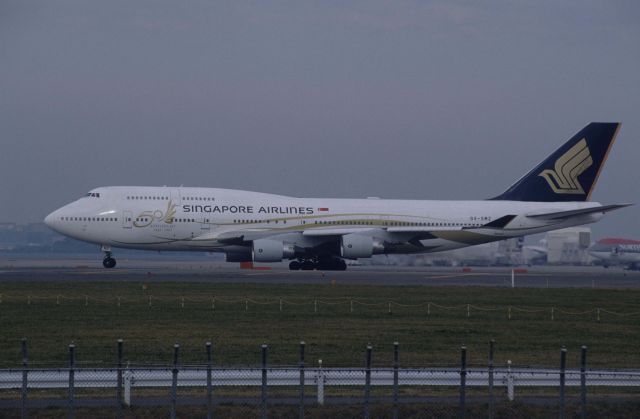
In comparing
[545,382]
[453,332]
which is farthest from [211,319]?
[545,382]

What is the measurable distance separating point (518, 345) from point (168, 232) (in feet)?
114

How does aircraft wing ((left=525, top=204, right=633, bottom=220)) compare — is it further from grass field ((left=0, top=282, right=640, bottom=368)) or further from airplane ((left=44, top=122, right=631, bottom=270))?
grass field ((left=0, top=282, right=640, bottom=368))

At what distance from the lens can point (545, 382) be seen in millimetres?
17656

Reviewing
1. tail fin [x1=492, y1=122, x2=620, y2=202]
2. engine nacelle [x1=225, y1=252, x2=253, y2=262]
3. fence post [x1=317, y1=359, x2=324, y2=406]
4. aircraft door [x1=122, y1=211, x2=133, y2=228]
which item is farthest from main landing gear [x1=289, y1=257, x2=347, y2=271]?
fence post [x1=317, y1=359, x2=324, y2=406]

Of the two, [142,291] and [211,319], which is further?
[142,291]

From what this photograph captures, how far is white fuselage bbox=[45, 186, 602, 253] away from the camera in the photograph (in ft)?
191

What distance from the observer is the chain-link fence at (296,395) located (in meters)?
16.6

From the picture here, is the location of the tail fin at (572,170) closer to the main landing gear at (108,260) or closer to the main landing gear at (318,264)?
the main landing gear at (318,264)

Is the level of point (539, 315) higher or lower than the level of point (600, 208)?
lower

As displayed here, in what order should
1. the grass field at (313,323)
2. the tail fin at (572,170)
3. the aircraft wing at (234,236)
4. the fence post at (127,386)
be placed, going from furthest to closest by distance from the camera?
the tail fin at (572,170)
the aircraft wing at (234,236)
the grass field at (313,323)
the fence post at (127,386)

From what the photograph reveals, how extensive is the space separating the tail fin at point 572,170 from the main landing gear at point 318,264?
44.9ft

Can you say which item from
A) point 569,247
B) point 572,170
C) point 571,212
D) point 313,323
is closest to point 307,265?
point 571,212

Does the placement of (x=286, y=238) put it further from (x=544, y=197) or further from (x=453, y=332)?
(x=453, y=332)

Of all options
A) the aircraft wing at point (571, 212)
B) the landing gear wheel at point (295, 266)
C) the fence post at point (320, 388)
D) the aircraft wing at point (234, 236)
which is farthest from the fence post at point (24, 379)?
the aircraft wing at point (571, 212)
